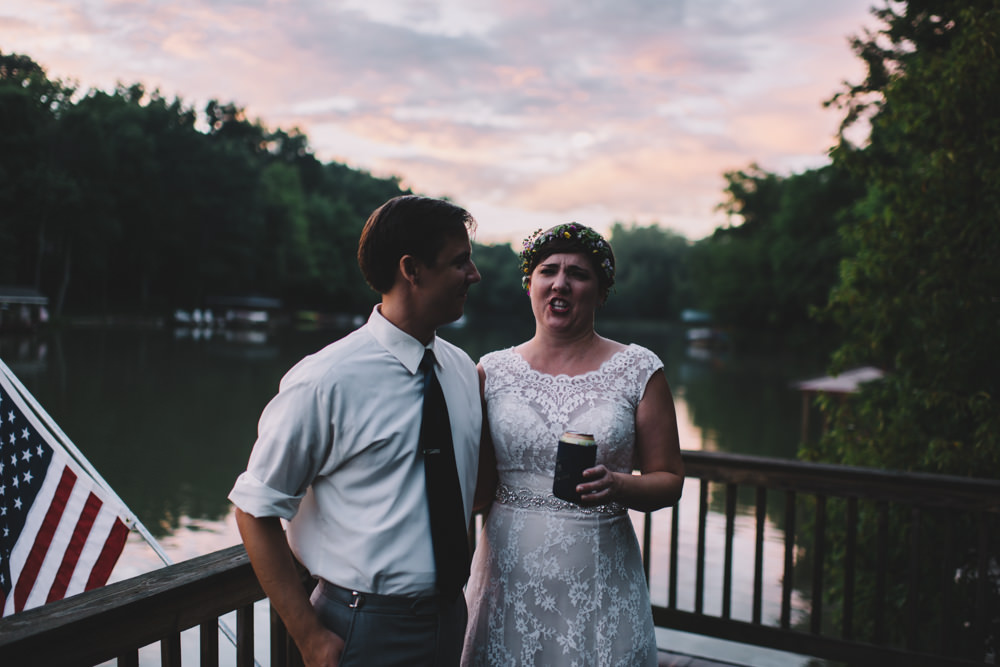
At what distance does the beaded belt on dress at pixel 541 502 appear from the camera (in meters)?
2.04

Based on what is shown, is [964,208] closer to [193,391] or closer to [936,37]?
[936,37]

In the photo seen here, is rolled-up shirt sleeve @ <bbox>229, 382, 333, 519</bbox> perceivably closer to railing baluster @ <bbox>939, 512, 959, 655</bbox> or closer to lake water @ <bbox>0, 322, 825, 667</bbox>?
railing baluster @ <bbox>939, 512, 959, 655</bbox>

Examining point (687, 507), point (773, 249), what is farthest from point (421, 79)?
point (687, 507)


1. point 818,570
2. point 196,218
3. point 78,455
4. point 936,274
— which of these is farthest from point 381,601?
point 196,218

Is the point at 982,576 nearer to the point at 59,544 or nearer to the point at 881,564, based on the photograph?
the point at 881,564

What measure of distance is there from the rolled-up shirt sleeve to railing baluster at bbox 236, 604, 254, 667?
0.58m

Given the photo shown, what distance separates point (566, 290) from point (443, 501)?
0.80 meters

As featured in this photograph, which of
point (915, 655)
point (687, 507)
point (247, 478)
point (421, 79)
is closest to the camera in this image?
point (247, 478)

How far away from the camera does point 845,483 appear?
10.2 ft

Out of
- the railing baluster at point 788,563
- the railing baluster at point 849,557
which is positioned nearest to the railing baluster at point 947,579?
the railing baluster at point 849,557

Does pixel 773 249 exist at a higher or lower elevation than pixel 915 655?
higher

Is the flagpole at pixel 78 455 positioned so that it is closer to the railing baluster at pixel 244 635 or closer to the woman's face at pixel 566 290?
the railing baluster at pixel 244 635

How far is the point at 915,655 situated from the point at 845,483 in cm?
69

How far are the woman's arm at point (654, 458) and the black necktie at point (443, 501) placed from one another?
1.45 feet
